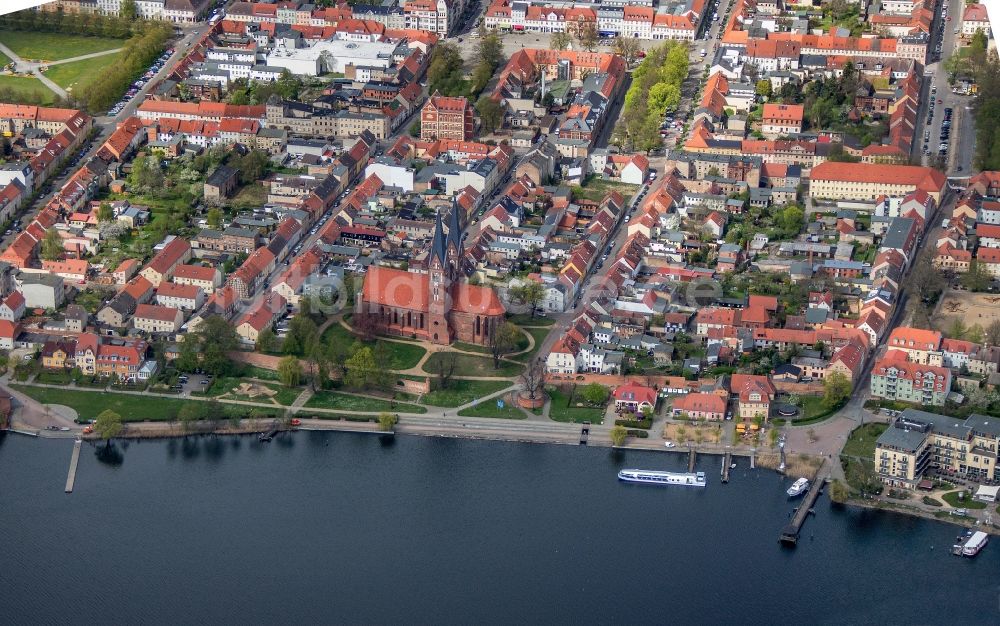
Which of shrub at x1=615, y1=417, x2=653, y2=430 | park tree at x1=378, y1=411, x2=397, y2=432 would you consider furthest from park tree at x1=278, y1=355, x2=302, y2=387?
shrub at x1=615, y1=417, x2=653, y2=430

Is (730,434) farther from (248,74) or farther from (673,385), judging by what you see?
(248,74)

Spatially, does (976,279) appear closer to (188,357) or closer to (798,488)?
(798,488)

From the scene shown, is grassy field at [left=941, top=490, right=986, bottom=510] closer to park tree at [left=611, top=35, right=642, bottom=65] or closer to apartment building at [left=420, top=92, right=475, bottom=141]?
apartment building at [left=420, top=92, right=475, bottom=141]

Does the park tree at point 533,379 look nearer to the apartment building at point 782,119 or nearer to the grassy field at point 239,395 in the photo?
the grassy field at point 239,395

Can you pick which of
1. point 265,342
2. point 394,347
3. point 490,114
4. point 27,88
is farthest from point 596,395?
point 27,88

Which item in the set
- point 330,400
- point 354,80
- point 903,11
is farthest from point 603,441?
point 903,11
